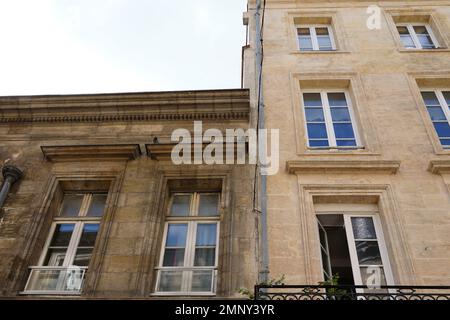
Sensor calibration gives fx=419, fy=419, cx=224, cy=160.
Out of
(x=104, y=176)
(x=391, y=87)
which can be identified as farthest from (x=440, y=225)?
(x=104, y=176)

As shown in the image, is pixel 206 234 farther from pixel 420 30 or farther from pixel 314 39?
pixel 420 30

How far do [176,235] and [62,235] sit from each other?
6.42 ft

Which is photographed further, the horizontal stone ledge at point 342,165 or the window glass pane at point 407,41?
the window glass pane at point 407,41

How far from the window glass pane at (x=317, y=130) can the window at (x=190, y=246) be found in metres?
2.25

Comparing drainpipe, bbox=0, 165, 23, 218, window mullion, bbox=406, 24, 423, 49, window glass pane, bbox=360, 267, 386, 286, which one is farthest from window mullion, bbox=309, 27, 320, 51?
drainpipe, bbox=0, 165, 23, 218

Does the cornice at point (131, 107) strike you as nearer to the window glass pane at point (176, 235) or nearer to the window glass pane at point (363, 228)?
the window glass pane at point (176, 235)

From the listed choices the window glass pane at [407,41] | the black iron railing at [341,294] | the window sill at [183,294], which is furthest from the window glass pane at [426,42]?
the window sill at [183,294]

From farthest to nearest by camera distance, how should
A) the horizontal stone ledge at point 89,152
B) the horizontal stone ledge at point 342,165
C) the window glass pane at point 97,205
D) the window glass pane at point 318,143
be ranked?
the window glass pane at point 318,143 < the horizontal stone ledge at point 89,152 < the window glass pane at point 97,205 < the horizontal stone ledge at point 342,165

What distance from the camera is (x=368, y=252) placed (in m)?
6.29

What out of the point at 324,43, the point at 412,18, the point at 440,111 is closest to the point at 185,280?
the point at 440,111

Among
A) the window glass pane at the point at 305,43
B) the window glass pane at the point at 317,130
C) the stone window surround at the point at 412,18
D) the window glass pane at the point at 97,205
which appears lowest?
the window glass pane at the point at 97,205

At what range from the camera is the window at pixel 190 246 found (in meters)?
6.22

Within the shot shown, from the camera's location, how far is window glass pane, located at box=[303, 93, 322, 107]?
8874mm

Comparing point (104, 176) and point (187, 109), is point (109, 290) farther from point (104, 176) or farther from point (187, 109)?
point (187, 109)
